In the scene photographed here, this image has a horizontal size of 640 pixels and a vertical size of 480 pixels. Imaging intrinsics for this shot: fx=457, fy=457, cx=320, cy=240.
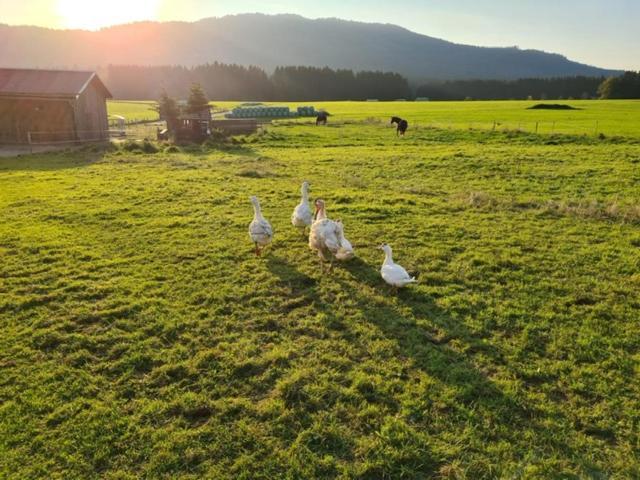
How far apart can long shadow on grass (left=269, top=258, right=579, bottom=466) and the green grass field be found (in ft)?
0.11

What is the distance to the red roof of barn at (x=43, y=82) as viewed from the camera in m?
35.2

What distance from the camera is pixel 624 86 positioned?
94.0 meters

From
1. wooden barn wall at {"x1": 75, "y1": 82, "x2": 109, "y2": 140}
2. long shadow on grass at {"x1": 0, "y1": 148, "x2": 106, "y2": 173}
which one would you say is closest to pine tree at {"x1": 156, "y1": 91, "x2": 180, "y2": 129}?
wooden barn wall at {"x1": 75, "y1": 82, "x2": 109, "y2": 140}

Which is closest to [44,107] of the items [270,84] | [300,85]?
[300,85]

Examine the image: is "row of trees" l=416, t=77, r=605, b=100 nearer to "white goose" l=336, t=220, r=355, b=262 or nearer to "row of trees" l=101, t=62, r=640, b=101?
"row of trees" l=101, t=62, r=640, b=101

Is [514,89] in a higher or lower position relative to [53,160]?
higher

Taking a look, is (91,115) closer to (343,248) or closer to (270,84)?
(343,248)

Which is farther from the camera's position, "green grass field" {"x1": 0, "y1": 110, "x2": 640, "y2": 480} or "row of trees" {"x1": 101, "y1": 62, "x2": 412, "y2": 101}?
"row of trees" {"x1": 101, "y1": 62, "x2": 412, "y2": 101}

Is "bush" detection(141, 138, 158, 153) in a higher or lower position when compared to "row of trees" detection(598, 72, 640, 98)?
lower

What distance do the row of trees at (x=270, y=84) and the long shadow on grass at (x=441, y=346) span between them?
409ft

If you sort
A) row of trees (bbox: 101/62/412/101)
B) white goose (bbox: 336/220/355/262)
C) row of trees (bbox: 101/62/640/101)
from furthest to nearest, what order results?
row of trees (bbox: 101/62/412/101) → row of trees (bbox: 101/62/640/101) → white goose (bbox: 336/220/355/262)

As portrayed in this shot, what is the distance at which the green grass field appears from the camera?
494 centimetres

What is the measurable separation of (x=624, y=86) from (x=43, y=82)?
104m

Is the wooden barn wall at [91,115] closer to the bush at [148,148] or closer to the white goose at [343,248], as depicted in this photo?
the bush at [148,148]
